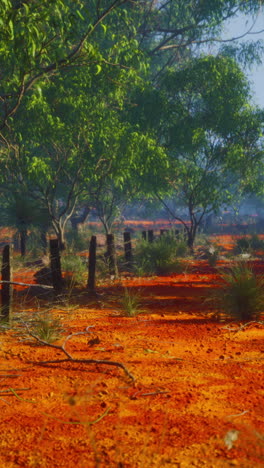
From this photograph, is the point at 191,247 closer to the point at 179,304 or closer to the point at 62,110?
the point at 62,110

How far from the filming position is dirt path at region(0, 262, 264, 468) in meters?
2.98

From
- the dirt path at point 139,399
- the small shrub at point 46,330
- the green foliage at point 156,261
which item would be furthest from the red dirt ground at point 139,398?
the green foliage at point 156,261

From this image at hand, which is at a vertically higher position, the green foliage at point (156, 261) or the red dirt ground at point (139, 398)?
the green foliage at point (156, 261)

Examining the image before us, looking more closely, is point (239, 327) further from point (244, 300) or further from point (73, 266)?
point (73, 266)

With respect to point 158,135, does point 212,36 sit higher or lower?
higher

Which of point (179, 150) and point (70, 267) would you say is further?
point (179, 150)

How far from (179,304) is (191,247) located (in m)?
11.3

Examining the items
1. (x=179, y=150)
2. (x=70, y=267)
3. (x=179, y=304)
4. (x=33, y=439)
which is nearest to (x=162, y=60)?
(x=179, y=150)

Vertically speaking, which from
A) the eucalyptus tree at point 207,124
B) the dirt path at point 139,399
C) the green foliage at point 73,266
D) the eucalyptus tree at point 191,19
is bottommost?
the dirt path at point 139,399

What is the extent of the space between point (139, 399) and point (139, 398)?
22 mm

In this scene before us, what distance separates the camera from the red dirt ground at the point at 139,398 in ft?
9.77

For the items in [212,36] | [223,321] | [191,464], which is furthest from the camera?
[212,36]

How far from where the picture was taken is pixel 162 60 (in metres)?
30.3

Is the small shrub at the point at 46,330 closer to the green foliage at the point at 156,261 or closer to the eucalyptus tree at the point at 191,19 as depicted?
the green foliage at the point at 156,261
